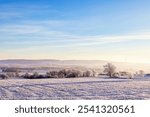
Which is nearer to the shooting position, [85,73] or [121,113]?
[121,113]

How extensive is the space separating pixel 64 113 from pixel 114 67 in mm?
22467

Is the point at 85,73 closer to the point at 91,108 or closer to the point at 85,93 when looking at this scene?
the point at 85,93

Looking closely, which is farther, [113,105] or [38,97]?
[38,97]

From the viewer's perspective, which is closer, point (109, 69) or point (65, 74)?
point (65, 74)

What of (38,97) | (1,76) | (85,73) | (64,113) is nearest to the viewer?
(64,113)

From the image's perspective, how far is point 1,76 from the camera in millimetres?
25625

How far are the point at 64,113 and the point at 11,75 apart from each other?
1810cm

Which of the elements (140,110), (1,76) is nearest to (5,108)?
(140,110)

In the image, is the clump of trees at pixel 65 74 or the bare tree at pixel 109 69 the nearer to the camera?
the clump of trees at pixel 65 74

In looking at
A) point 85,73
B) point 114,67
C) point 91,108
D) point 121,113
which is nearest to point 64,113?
point 91,108

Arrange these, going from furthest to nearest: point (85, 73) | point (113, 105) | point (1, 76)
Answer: point (85, 73), point (1, 76), point (113, 105)

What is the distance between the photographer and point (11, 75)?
87.5ft

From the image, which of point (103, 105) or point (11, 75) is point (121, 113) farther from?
point (11, 75)

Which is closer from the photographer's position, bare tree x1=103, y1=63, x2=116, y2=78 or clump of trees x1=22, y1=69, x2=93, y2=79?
clump of trees x1=22, y1=69, x2=93, y2=79
